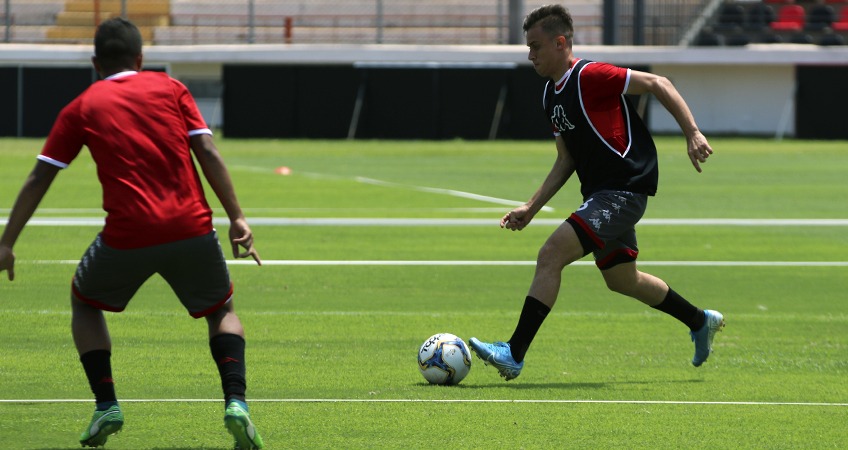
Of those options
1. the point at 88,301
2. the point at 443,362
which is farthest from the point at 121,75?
the point at 443,362

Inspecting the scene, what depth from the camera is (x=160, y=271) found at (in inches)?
218

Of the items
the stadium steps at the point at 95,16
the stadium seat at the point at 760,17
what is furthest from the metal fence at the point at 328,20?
the stadium seat at the point at 760,17

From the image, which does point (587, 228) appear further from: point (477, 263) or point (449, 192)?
point (449, 192)

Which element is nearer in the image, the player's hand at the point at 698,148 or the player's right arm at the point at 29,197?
the player's right arm at the point at 29,197

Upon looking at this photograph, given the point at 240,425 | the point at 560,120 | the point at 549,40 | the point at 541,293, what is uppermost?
the point at 549,40

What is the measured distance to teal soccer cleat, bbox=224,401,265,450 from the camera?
17.8 ft

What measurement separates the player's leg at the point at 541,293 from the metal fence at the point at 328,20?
3789cm

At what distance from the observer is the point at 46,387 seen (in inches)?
282

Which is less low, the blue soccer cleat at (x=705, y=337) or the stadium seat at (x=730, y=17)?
the stadium seat at (x=730, y=17)

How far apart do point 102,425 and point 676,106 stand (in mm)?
3441

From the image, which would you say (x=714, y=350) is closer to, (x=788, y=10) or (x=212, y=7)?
(x=788, y=10)

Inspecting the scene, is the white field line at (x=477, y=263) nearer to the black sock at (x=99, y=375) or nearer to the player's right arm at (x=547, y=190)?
the player's right arm at (x=547, y=190)

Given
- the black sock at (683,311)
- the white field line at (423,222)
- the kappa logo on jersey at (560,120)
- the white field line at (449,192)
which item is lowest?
the white field line at (449,192)

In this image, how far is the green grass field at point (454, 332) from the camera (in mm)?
6281
